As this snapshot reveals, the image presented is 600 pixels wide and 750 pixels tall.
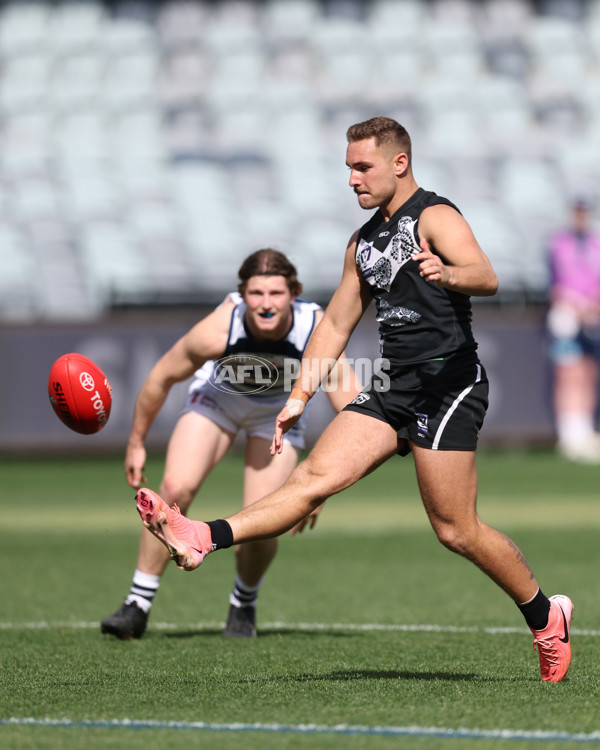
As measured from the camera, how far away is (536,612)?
213 inches

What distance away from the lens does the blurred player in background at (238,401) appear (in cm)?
662

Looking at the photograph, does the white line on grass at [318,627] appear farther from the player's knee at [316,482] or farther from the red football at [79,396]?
the player's knee at [316,482]

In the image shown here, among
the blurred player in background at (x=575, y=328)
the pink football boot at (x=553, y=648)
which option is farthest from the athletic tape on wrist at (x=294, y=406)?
the blurred player in background at (x=575, y=328)

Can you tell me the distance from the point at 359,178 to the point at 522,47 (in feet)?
65.6

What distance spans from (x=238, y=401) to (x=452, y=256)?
2213 millimetres

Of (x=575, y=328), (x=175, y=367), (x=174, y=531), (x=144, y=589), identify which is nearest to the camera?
(x=174, y=531)

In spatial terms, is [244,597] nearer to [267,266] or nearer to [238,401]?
[238,401]

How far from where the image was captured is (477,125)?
2367 cm

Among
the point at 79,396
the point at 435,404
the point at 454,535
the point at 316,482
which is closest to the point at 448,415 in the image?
the point at 435,404

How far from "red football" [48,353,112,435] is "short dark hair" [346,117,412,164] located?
182 cm

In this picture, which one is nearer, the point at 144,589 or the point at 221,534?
the point at 221,534

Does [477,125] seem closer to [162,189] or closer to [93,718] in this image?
[162,189]

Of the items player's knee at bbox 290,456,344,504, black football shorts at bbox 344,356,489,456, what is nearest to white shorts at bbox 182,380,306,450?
black football shorts at bbox 344,356,489,456

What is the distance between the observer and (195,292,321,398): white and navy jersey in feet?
22.1
